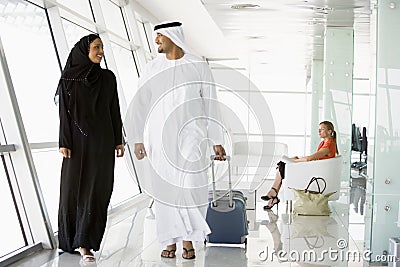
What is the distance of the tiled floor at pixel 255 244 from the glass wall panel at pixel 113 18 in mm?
3410

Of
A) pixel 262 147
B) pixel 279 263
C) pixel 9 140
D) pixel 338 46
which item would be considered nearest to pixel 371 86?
pixel 279 263

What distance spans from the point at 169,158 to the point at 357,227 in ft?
9.51

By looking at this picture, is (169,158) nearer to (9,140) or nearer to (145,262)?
(145,262)

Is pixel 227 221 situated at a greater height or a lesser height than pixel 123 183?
greater

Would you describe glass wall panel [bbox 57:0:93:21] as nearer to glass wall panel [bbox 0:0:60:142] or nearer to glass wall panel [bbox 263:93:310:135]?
glass wall panel [bbox 0:0:60:142]

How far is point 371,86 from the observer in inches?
224

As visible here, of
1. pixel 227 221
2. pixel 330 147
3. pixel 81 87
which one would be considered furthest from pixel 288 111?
pixel 81 87

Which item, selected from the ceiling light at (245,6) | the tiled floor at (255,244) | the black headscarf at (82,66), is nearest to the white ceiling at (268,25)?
the ceiling light at (245,6)

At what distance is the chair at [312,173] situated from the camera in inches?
327

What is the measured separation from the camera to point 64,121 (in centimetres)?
505

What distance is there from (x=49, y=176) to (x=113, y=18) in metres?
4.30

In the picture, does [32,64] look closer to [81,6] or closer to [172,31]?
[172,31]

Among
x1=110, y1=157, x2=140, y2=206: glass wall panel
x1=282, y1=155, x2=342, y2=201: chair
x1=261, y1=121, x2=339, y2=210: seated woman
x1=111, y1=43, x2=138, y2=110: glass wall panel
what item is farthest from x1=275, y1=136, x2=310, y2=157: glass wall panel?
x1=282, y1=155, x2=342, y2=201: chair

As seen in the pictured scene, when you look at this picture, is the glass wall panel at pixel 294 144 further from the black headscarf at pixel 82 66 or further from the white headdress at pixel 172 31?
the black headscarf at pixel 82 66
